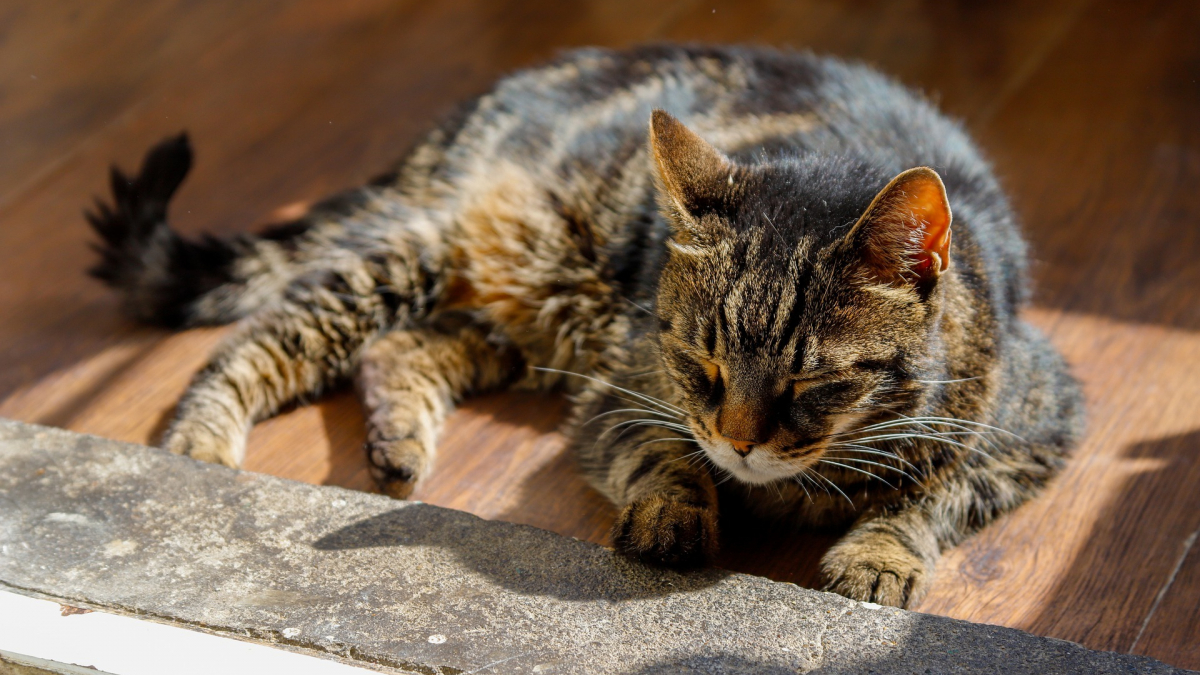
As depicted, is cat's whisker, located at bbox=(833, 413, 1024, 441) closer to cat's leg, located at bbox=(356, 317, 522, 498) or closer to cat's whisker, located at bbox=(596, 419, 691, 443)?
cat's whisker, located at bbox=(596, 419, 691, 443)

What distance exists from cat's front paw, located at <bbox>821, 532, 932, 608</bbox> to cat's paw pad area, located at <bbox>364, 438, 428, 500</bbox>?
749mm

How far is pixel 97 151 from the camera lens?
3.06m

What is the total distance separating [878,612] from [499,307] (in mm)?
1101

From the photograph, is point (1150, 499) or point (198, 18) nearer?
point (1150, 499)

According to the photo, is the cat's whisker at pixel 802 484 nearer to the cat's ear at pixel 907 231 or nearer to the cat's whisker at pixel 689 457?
the cat's whisker at pixel 689 457

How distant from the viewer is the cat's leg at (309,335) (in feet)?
6.96

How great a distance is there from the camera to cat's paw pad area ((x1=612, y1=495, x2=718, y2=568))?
159 centimetres

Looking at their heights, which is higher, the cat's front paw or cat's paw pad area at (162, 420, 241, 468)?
the cat's front paw

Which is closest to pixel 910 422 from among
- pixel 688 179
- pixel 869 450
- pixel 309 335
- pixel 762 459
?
pixel 869 450

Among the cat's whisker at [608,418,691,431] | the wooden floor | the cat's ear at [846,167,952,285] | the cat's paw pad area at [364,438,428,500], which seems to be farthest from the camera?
the cat's paw pad area at [364,438,428,500]

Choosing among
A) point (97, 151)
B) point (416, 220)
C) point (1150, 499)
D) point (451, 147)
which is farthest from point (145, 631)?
point (97, 151)

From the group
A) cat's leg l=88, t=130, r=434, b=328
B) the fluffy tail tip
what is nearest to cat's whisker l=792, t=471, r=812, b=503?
cat's leg l=88, t=130, r=434, b=328

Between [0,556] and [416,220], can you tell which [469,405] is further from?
[0,556]

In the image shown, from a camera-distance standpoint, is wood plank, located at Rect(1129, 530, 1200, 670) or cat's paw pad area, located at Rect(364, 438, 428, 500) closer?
wood plank, located at Rect(1129, 530, 1200, 670)
